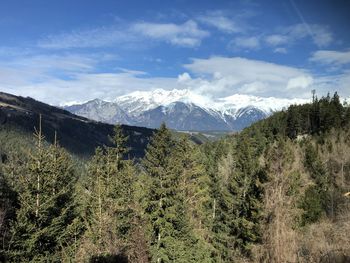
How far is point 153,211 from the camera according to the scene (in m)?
33.7

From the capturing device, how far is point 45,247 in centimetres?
2641

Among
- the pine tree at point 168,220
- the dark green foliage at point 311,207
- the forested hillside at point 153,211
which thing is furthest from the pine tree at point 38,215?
the dark green foliage at point 311,207

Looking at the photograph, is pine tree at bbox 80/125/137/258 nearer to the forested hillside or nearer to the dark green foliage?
the forested hillside

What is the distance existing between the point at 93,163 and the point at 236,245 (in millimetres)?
18263

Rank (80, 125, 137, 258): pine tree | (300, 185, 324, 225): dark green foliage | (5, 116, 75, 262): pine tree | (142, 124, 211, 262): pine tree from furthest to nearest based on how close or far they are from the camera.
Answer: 1. (300, 185, 324, 225): dark green foliage
2. (142, 124, 211, 262): pine tree
3. (5, 116, 75, 262): pine tree
4. (80, 125, 137, 258): pine tree

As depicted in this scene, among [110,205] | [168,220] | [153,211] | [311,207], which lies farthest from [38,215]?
[311,207]

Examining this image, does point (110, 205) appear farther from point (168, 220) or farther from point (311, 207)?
point (311, 207)

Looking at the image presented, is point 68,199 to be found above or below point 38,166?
below

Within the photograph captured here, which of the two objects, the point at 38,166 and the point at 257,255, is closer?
the point at 38,166

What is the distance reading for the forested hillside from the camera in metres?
24.5

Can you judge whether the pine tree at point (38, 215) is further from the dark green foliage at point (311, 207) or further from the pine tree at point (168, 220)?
the dark green foliage at point (311, 207)

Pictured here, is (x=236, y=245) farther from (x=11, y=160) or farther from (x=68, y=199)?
(x=11, y=160)

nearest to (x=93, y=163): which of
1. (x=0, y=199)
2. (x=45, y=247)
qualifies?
(x=0, y=199)

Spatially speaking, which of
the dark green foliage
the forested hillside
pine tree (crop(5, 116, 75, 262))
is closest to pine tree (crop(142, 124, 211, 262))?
the forested hillside
